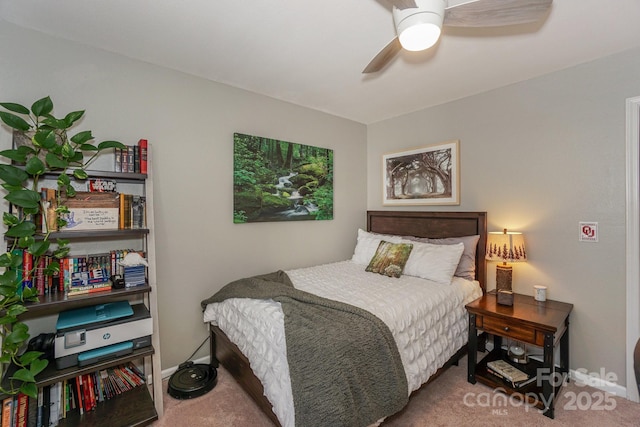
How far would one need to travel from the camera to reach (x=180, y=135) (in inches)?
92.9

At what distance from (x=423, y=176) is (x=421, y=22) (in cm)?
209

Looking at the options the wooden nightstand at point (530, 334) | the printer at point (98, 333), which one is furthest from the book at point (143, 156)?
the wooden nightstand at point (530, 334)

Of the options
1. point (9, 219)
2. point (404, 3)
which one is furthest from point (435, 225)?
point (9, 219)

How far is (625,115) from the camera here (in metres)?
2.07

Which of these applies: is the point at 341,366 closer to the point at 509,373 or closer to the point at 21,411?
the point at 509,373

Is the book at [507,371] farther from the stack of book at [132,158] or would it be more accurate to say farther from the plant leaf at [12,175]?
the plant leaf at [12,175]

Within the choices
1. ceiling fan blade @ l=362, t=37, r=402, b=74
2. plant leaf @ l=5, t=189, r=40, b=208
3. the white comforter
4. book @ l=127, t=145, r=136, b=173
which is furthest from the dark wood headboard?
plant leaf @ l=5, t=189, r=40, b=208

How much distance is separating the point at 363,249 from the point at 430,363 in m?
1.45

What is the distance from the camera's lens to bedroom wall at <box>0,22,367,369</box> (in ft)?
6.15

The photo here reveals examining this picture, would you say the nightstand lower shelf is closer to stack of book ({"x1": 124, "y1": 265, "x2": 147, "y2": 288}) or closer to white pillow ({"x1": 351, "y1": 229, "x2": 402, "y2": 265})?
white pillow ({"x1": 351, "y1": 229, "x2": 402, "y2": 265})

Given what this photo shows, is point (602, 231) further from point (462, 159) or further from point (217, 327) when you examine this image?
point (217, 327)

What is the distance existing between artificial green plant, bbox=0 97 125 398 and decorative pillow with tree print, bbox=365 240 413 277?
2354 mm

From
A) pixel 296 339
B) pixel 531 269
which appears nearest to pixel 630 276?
pixel 531 269

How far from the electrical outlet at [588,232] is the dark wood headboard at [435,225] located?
685 mm
